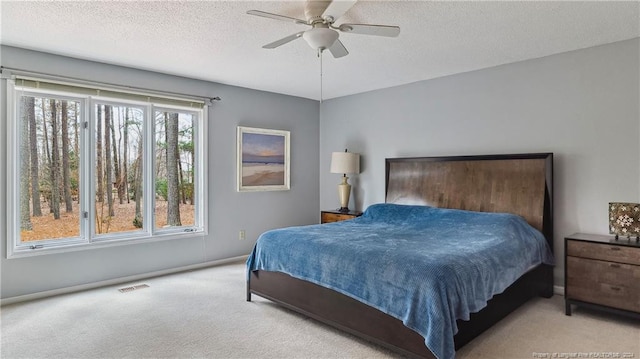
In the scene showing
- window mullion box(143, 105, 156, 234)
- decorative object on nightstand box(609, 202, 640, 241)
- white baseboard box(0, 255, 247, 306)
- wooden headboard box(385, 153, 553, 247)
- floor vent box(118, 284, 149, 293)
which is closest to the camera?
decorative object on nightstand box(609, 202, 640, 241)

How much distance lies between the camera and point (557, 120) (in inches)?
150

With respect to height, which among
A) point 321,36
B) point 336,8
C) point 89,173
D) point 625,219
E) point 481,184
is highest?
point 336,8

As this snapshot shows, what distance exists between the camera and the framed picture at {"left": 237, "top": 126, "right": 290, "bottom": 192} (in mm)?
5258

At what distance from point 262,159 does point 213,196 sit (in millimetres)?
905

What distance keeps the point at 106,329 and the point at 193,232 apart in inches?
74.8

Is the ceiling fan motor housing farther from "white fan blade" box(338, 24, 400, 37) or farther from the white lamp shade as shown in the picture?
the white lamp shade

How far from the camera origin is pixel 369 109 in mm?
5504

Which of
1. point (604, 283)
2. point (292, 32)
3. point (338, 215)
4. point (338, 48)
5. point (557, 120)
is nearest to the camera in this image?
point (338, 48)

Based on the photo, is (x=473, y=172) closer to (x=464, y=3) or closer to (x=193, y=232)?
(x=464, y=3)

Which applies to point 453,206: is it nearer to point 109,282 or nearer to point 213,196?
point 213,196

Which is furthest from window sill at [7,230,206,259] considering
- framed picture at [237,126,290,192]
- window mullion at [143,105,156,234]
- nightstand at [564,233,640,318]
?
nightstand at [564,233,640,318]

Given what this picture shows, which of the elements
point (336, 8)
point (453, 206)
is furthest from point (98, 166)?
point (453, 206)

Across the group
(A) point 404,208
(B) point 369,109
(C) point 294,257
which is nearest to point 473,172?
(A) point 404,208

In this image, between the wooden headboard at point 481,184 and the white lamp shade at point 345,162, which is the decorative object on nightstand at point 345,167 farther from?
the wooden headboard at point 481,184
